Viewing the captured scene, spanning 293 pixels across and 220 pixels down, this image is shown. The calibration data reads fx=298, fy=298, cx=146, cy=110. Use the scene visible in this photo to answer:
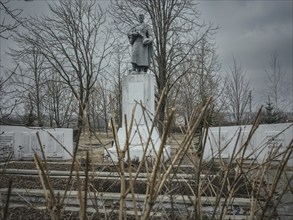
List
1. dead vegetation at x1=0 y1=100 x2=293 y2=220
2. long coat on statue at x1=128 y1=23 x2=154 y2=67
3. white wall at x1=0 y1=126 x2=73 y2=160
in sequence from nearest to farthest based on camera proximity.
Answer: dead vegetation at x1=0 y1=100 x2=293 y2=220
long coat on statue at x1=128 y1=23 x2=154 y2=67
white wall at x1=0 y1=126 x2=73 y2=160

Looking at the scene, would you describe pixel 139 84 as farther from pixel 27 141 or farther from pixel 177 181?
pixel 177 181

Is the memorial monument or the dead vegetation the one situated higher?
the memorial monument

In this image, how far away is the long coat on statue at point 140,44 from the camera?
13.1 metres

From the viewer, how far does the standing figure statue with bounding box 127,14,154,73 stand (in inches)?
516

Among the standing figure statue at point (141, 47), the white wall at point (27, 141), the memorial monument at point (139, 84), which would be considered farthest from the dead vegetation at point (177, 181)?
the white wall at point (27, 141)

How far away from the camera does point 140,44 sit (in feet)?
43.2

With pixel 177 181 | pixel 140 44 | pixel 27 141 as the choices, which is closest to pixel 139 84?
pixel 140 44

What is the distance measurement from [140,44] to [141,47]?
14 centimetres

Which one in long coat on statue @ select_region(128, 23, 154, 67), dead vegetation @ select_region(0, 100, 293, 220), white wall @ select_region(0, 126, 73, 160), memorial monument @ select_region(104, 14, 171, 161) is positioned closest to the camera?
dead vegetation @ select_region(0, 100, 293, 220)

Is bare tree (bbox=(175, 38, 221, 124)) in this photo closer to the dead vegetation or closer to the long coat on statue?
the long coat on statue

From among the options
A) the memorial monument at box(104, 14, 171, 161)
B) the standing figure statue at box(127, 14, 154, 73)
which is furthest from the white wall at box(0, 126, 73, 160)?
the standing figure statue at box(127, 14, 154, 73)

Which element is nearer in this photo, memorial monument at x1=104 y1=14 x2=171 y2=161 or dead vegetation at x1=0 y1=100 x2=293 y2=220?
dead vegetation at x1=0 y1=100 x2=293 y2=220

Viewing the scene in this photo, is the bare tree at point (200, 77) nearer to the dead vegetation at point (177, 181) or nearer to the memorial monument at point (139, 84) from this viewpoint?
the memorial monument at point (139, 84)

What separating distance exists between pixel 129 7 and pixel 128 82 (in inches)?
403
